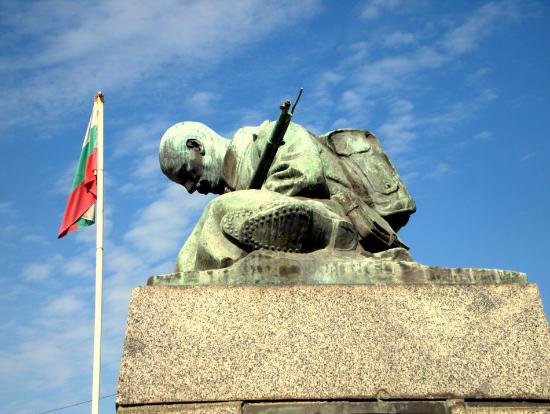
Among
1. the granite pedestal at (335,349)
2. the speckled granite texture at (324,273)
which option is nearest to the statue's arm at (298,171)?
the speckled granite texture at (324,273)

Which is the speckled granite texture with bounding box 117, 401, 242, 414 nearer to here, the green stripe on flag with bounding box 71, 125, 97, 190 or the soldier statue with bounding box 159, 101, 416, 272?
the soldier statue with bounding box 159, 101, 416, 272

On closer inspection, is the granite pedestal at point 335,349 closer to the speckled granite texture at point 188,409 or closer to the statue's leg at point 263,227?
the speckled granite texture at point 188,409

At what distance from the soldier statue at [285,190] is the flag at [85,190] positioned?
7.63ft

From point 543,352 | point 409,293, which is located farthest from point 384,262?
point 543,352

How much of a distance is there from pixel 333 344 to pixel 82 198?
4.74m

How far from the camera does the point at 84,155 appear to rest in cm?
909

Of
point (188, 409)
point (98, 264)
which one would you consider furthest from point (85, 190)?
point (188, 409)

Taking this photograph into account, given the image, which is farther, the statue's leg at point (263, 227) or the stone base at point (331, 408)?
the statue's leg at point (263, 227)

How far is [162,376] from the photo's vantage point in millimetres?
4754

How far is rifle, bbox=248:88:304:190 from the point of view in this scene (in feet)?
19.3

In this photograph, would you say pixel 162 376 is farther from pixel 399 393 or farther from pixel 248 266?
pixel 399 393

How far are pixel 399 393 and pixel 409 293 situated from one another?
0.67 metres

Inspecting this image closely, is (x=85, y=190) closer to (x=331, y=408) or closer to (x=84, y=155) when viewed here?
(x=84, y=155)

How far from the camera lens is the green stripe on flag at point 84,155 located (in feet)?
29.5
